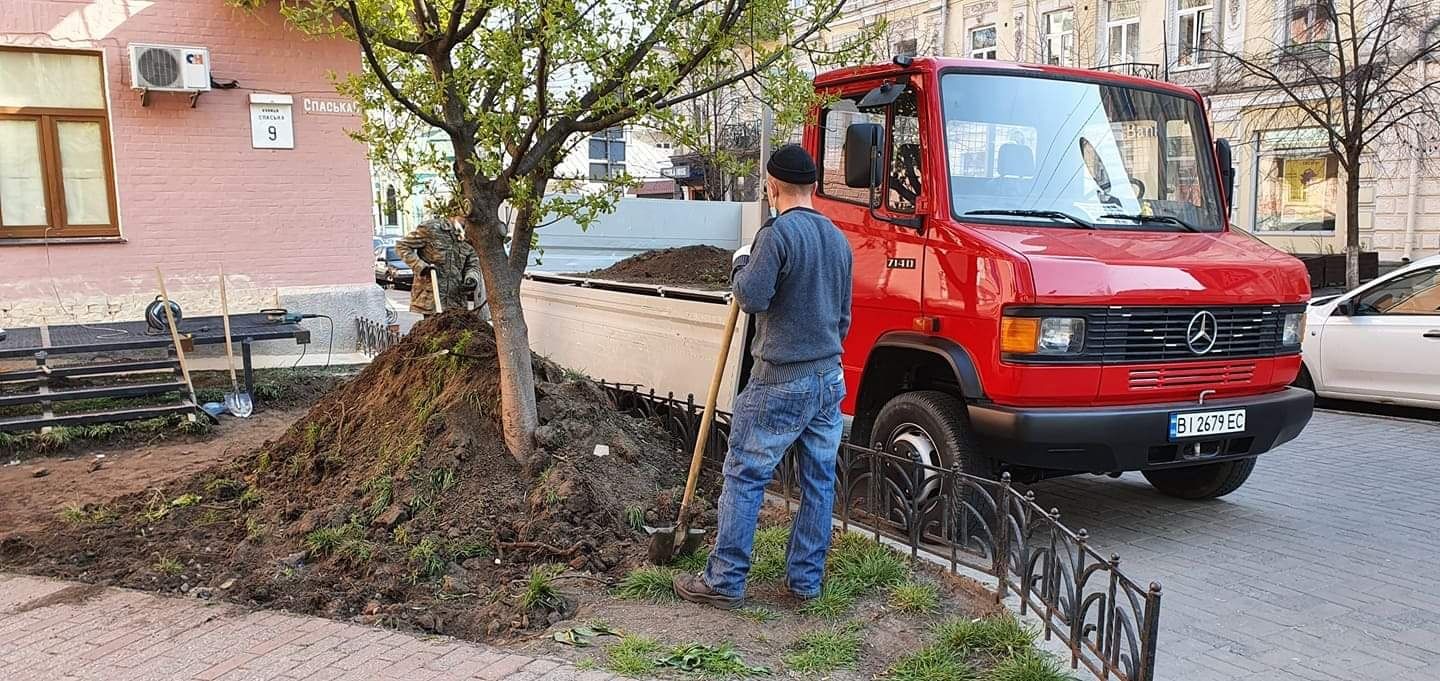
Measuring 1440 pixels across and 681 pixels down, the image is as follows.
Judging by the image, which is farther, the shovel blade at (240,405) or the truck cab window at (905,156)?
the shovel blade at (240,405)

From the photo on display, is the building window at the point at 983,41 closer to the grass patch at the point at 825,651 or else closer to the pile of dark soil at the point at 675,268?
the pile of dark soil at the point at 675,268

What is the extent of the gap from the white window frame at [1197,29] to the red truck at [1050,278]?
18529mm

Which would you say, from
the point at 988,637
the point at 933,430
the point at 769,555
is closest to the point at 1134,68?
the point at 933,430

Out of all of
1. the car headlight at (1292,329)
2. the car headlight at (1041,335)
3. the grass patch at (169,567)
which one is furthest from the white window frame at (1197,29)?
the grass patch at (169,567)

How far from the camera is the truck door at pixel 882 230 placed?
5262mm

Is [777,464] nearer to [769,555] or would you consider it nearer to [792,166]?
[769,555]

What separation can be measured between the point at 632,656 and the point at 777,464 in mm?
926

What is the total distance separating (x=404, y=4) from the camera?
4887mm

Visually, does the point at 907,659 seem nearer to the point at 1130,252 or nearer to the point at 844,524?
the point at 844,524

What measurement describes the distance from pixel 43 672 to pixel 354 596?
1.09 meters

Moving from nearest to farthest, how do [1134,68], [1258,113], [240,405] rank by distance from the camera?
[240,405], [1134,68], [1258,113]

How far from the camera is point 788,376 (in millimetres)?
4004

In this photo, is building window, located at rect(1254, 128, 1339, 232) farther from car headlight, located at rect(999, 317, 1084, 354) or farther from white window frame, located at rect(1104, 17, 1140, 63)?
car headlight, located at rect(999, 317, 1084, 354)

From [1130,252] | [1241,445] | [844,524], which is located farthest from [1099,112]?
[844,524]
